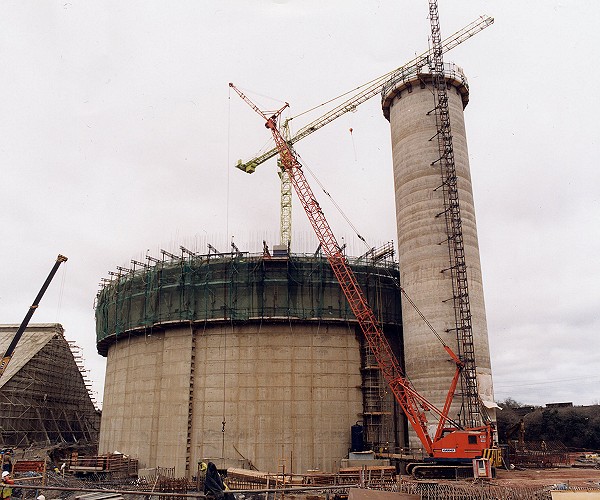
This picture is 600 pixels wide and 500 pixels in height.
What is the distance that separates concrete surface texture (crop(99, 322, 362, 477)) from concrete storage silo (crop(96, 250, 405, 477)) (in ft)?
0.27

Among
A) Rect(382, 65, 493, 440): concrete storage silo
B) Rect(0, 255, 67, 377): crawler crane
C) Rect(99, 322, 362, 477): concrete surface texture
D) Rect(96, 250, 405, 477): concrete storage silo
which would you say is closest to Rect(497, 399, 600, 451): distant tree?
Rect(96, 250, 405, 477): concrete storage silo

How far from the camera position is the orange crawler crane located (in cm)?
3516

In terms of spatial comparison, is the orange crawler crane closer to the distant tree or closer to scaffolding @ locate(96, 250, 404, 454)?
scaffolding @ locate(96, 250, 404, 454)

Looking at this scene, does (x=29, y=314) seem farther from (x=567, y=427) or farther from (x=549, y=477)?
(x=567, y=427)

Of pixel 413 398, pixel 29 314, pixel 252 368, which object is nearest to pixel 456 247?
pixel 413 398

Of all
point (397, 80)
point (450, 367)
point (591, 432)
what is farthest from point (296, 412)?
point (591, 432)

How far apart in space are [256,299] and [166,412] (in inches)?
483

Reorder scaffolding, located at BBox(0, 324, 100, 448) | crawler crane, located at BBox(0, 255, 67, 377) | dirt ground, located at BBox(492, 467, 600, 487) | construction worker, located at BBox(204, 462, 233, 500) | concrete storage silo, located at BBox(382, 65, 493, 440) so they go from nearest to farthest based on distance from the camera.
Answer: construction worker, located at BBox(204, 462, 233, 500), dirt ground, located at BBox(492, 467, 600, 487), concrete storage silo, located at BBox(382, 65, 493, 440), crawler crane, located at BBox(0, 255, 67, 377), scaffolding, located at BBox(0, 324, 100, 448)

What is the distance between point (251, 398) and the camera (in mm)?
44000

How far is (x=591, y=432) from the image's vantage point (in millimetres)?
77688

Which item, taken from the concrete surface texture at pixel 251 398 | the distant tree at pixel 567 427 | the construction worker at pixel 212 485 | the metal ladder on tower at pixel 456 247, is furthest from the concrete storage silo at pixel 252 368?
the distant tree at pixel 567 427

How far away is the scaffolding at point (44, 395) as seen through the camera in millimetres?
65812

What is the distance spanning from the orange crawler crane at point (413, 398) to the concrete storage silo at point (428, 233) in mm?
1386

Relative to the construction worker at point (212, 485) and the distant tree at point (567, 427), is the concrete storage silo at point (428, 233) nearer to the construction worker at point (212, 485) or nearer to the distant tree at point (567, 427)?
the construction worker at point (212, 485)
